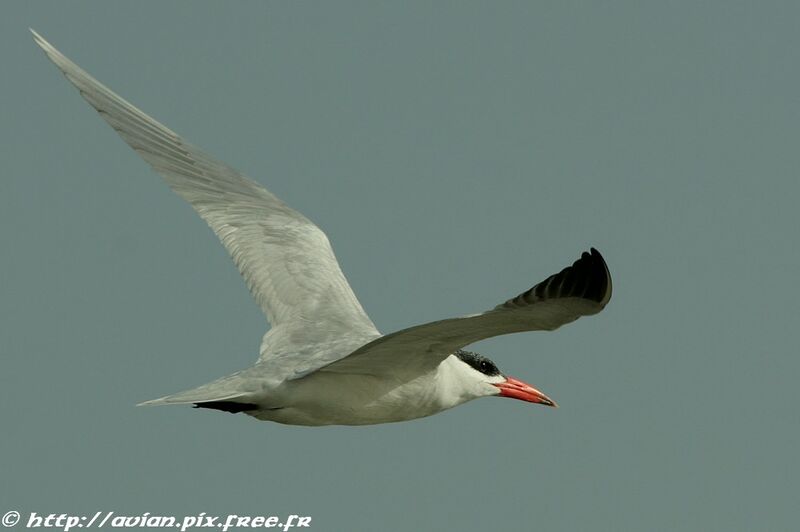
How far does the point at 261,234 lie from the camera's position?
1077 cm

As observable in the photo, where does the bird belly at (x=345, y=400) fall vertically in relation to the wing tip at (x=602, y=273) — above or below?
below

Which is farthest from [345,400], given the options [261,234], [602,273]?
[261,234]

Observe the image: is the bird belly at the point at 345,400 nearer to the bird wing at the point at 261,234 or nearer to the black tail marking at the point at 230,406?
the black tail marking at the point at 230,406

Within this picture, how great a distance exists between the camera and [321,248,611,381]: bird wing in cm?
703

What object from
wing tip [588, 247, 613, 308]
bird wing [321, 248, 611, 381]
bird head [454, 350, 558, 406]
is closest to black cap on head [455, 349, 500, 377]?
bird head [454, 350, 558, 406]

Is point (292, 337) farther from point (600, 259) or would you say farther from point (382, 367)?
point (600, 259)

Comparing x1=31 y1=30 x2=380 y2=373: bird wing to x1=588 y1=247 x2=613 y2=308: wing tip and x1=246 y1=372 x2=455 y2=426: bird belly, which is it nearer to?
x1=246 y1=372 x2=455 y2=426: bird belly

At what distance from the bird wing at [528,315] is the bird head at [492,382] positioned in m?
1.27

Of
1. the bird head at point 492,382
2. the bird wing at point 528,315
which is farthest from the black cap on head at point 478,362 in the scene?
the bird wing at point 528,315

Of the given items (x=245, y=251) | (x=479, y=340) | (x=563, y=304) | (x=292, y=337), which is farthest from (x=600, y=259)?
(x=245, y=251)

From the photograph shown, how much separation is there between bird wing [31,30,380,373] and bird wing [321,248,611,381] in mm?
1413

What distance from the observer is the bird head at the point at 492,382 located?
948 centimetres

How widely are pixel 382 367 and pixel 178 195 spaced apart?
3.16 meters

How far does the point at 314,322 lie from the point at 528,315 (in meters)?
2.94
